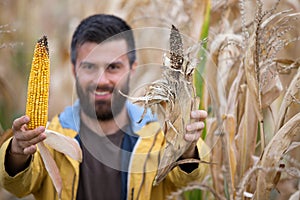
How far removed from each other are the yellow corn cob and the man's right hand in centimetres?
2

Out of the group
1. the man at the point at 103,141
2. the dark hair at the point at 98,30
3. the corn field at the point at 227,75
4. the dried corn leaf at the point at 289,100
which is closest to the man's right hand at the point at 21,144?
the man at the point at 103,141

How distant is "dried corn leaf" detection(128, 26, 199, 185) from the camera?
37.9 inches

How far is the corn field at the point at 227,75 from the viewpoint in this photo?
1006 millimetres

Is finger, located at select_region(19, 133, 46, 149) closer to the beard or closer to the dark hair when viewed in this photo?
the beard

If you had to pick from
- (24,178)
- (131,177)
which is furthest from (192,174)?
(24,178)

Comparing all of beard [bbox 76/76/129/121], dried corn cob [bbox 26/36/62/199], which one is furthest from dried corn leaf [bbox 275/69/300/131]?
dried corn cob [bbox 26/36/62/199]

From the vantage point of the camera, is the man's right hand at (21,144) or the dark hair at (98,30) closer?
the man's right hand at (21,144)

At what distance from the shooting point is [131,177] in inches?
50.7

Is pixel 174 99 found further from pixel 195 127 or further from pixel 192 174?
pixel 192 174

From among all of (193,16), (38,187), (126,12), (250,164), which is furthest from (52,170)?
(126,12)

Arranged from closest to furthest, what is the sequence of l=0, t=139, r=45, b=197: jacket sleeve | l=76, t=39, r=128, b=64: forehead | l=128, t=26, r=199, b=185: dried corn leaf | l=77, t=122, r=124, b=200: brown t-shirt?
l=128, t=26, r=199, b=185: dried corn leaf < l=76, t=39, r=128, b=64: forehead < l=0, t=139, r=45, b=197: jacket sleeve < l=77, t=122, r=124, b=200: brown t-shirt

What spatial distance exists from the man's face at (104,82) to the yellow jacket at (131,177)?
12 centimetres

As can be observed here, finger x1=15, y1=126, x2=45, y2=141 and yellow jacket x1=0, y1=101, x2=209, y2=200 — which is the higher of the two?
finger x1=15, y1=126, x2=45, y2=141

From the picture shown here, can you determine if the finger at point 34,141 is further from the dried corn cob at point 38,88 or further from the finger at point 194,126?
the finger at point 194,126
